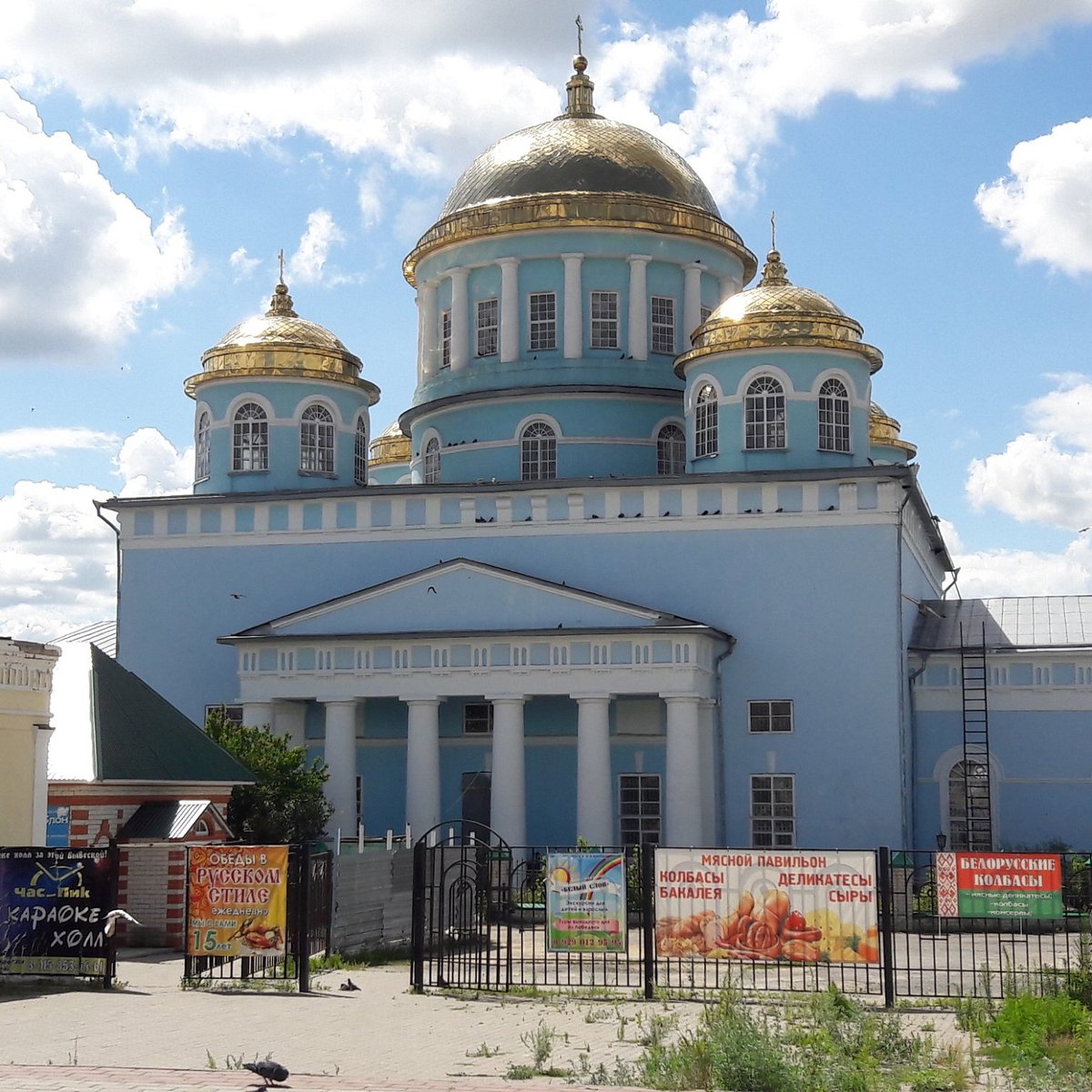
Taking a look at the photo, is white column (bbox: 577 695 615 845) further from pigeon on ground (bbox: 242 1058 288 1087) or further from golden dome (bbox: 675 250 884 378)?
pigeon on ground (bbox: 242 1058 288 1087)

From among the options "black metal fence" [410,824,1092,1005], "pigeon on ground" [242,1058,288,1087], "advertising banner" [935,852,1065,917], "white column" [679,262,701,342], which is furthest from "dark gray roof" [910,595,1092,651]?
"pigeon on ground" [242,1058,288,1087]

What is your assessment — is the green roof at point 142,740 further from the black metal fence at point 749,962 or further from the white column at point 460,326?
the white column at point 460,326

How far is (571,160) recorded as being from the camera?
1463 inches

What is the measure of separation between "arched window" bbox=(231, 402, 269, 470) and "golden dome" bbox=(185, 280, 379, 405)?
938 millimetres

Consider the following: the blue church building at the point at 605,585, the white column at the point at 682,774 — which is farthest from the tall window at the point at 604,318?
the white column at the point at 682,774

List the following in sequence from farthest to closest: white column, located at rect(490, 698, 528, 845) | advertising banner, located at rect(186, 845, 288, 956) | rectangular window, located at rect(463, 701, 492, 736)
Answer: rectangular window, located at rect(463, 701, 492, 736) → white column, located at rect(490, 698, 528, 845) → advertising banner, located at rect(186, 845, 288, 956)

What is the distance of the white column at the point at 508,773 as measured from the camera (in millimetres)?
29703

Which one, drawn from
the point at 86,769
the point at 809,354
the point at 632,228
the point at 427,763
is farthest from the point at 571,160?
the point at 86,769

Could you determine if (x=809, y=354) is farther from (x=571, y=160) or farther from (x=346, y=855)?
(x=346, y=855)

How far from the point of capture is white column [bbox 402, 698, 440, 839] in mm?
30125

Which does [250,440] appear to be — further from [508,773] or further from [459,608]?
[508,773]

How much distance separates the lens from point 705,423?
33.6 metres

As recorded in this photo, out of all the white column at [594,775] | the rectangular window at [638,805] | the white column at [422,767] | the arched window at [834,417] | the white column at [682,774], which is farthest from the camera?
the arched window at [834,417]

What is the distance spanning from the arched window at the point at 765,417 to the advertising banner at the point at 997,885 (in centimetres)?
1760
